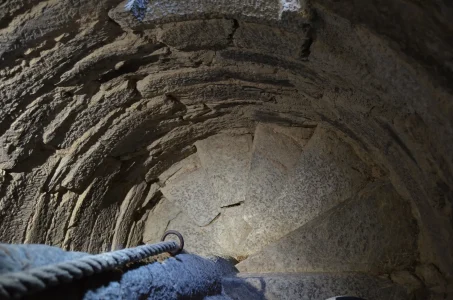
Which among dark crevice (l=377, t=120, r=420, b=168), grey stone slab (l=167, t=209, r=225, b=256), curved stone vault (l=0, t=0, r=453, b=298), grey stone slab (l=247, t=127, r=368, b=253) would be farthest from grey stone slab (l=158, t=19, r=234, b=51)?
grey stone slab (l=167, t=209, r=225, b=256)

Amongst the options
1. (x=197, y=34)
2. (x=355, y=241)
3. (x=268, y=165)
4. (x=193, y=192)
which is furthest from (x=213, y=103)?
(x=355, y=241)

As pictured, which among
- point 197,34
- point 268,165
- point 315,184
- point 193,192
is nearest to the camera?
point 197,34

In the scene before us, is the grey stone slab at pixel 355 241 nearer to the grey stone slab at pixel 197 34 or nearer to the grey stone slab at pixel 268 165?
the grey stone slab at pixel 268 165

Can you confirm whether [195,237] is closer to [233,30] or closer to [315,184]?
[315,184]

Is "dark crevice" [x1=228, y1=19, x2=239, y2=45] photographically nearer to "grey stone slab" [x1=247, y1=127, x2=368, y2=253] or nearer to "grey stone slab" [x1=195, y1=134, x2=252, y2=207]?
"grey stone slab" [x1=247, y1=127, x2=368, y2=253]

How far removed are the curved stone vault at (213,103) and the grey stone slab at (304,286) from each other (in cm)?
14

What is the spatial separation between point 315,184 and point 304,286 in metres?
0.55

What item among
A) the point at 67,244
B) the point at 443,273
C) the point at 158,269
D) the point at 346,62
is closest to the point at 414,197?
the point at 443,273

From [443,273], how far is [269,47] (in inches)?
43.0

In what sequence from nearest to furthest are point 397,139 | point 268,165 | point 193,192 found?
point 397,139 < point 268,165 < point 193,192

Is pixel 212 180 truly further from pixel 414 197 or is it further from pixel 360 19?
pixel 360 19

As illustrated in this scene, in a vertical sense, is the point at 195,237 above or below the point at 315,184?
below

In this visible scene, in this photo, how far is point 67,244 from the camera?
2.36 metres

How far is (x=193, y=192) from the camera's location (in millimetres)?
2820
